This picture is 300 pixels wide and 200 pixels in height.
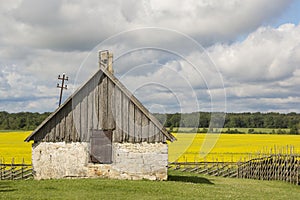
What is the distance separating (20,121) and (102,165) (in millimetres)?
85558

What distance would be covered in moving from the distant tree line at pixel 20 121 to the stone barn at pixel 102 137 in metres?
73.3

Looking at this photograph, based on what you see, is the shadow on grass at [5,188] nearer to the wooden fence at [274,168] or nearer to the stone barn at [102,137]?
the stone barn at [102,137]

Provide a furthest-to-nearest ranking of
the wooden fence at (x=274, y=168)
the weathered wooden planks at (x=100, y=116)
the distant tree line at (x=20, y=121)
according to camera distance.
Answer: the distant tree line at (x=20, y=121) < the wooden fence at (x=274, y=168) < the weathered wooden planks at (x=100, y=116)

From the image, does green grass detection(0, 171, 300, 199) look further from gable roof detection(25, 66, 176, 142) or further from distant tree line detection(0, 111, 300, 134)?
distant tree line detection(0, 111, 300, 134)

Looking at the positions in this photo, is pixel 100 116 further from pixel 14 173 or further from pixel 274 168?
pixel 274 168

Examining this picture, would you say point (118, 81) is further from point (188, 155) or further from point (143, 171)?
point (188, 155)

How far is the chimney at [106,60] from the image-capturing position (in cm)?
2639

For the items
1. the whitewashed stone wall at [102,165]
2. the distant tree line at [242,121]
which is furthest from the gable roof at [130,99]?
the distant tree line at [242,121]

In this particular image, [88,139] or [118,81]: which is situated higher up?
[118,81]

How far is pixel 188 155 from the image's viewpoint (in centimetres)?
4834

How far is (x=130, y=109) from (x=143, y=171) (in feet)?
10.8

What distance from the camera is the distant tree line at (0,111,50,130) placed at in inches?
3971

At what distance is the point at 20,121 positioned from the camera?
10700cm

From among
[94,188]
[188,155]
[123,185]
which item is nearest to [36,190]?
[94,188]
